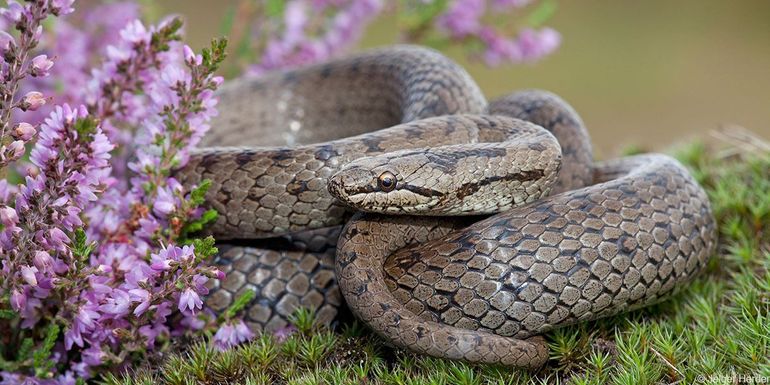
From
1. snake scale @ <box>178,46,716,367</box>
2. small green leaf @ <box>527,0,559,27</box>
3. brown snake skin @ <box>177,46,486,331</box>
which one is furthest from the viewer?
small green leaf @ <box>527,0,559,27</box>

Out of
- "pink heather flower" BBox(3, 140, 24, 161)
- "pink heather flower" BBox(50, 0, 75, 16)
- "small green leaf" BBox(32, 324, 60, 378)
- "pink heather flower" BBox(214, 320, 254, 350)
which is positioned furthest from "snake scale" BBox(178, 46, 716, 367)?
"pink heather flower" BBox(50, 0, 75, 16)

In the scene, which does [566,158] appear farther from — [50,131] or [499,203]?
[50,131]

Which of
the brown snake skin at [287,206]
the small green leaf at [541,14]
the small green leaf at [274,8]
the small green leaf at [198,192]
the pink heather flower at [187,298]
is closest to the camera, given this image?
the pink heather flower at [187,298]

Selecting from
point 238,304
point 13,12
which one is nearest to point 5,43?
point 13,12

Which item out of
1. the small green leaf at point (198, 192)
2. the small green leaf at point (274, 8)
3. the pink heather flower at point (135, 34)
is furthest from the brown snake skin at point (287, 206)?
the small green leaf at point (274, 8)

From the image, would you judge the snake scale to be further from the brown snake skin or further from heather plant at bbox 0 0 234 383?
heather plant at bbox 0 0 234 383

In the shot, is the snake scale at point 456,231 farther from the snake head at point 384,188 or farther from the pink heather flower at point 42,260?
the pink heather flower at point 42,260

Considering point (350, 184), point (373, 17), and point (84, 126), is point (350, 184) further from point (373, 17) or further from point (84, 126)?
point (373, 17)

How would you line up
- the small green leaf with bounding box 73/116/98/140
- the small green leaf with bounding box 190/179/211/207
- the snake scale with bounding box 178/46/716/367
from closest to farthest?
the small green leaf with bounding box 73/116/98/140 → the snake scale with bounding box 178/46/716/367 → the small green leaf with bounding box 190/179/211/207

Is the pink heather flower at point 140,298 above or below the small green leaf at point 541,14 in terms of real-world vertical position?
above
